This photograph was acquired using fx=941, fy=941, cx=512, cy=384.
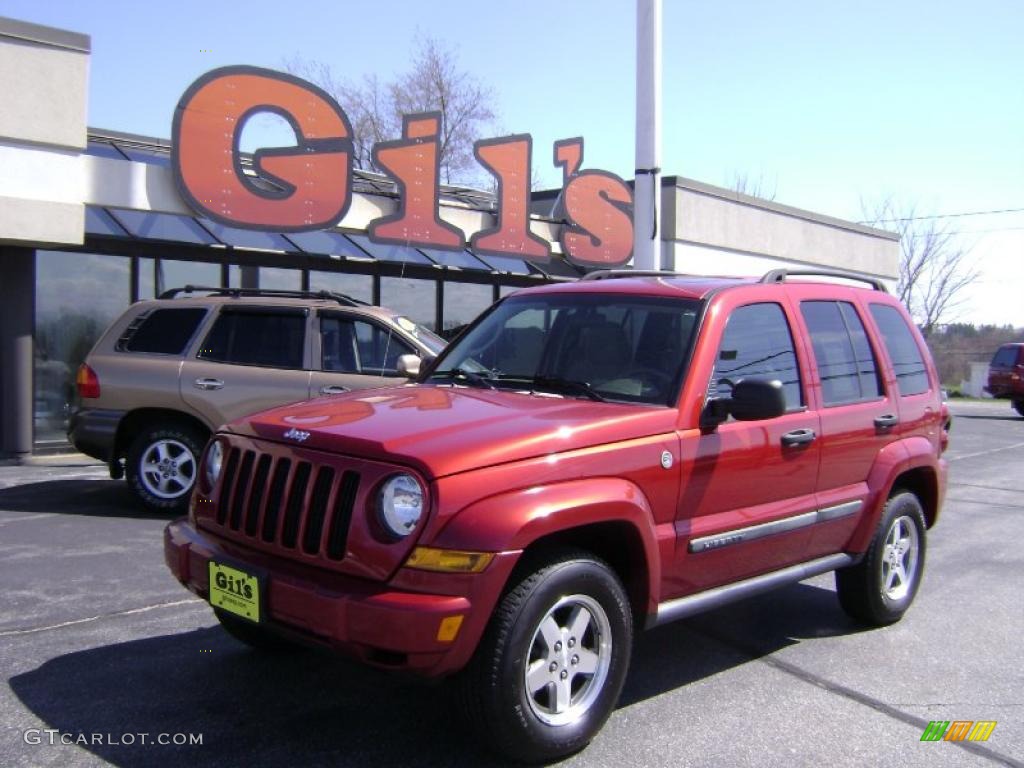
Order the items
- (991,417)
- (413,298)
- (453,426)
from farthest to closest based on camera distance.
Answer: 1. (991,417)
2. (413,298)
3. (453,426)

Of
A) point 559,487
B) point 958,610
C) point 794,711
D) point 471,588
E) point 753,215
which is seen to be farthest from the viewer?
point 753,215

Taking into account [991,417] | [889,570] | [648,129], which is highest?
[648,129]

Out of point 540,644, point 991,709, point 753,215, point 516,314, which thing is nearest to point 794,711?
point 991,709

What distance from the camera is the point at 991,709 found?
419 cm

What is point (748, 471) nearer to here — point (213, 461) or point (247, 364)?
point (213, 461)

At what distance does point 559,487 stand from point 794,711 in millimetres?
1610

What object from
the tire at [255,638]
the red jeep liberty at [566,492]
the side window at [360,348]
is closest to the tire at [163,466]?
the side window at [360,348]

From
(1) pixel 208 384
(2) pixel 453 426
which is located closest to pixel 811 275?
(2) pixel 453 426

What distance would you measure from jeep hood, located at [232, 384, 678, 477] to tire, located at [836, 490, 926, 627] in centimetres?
196

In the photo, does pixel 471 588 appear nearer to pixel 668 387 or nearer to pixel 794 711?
pixel 668 387

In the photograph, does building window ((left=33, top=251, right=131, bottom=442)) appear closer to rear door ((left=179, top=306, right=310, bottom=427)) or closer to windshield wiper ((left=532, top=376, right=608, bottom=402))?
rear door ((left=179, top=306, right=310, bottom=427))

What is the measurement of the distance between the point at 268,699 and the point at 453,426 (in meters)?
1.49

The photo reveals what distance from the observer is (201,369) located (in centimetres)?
808

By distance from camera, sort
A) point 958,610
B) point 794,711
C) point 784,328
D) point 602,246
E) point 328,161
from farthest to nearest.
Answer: point 602,246
point 328,161
point 958,610
point 784,328
point 794,711
